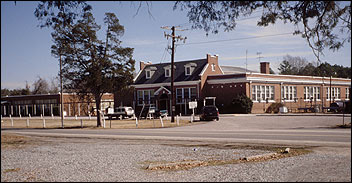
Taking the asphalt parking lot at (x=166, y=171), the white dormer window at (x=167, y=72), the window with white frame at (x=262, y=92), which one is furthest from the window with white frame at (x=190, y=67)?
the asphalt parking lot at (x=166, y=171)

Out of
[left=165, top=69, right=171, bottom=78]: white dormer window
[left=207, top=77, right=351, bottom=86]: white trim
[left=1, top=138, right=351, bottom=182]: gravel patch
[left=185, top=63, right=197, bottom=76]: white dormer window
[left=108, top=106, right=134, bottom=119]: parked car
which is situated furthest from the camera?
[left=165, top=69, right=171, bottom=78]: white dormer window

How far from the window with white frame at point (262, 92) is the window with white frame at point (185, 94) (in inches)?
311

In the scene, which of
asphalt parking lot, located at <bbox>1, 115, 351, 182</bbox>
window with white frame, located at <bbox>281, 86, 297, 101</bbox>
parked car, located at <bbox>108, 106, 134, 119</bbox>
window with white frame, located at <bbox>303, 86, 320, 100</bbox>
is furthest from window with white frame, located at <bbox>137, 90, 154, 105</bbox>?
asphalt parking lot, located at <bbox>1, 115, 351, 182</bbox>

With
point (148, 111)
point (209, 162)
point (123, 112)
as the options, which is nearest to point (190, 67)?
point (148, 111)

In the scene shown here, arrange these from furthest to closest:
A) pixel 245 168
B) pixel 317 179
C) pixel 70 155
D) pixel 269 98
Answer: pixel 269 98 → pixel 70 155 → pixel 245 168 → pixel 317 179

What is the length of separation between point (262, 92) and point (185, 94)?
10.4 meters

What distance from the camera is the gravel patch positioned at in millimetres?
9227

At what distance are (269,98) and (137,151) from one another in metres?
40.6

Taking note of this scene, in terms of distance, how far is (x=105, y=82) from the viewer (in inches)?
1248

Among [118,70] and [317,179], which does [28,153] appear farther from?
[118,70]

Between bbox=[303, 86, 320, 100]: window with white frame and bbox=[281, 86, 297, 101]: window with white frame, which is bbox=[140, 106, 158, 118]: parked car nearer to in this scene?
bbox=[281, 86, 297, 101]: window with white frame

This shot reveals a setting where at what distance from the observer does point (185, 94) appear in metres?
54.3

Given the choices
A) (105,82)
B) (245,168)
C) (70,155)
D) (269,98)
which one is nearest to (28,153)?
(70,155)

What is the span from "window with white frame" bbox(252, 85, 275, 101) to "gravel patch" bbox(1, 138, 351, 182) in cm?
3723
